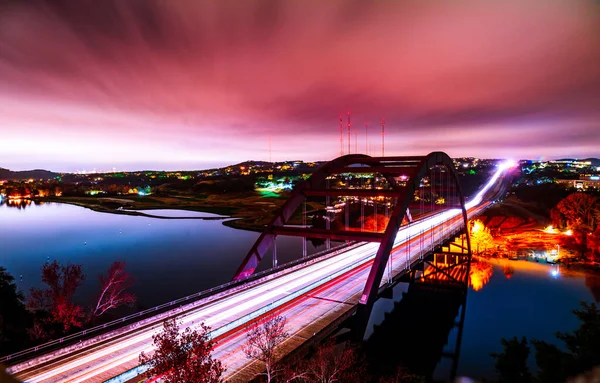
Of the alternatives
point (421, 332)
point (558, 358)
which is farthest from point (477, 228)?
point (558, 358)

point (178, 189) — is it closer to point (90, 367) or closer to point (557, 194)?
point (557, 194)

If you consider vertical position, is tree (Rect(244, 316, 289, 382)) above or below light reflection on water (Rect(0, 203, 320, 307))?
above

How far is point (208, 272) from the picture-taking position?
126 ft

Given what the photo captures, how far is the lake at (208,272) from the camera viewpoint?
88.0 ft

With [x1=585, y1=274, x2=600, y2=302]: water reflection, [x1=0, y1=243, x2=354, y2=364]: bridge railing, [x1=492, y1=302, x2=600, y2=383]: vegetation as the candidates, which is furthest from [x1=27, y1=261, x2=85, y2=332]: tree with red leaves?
[x1=585, y1=274, x2=600, y2=302]: water reflection

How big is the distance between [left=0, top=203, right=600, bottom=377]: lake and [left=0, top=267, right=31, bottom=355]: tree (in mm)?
6882

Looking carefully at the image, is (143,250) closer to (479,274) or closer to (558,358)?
(479,274)

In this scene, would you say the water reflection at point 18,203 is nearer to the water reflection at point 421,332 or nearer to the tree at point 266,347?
the water reflection at point 421,332

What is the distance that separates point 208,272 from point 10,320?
60.1 ft

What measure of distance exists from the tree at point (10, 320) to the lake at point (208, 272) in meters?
6.88

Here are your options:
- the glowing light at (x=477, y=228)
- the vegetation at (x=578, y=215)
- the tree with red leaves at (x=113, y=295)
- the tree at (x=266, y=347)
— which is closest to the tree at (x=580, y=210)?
the vegetation at (x=578, y=215)

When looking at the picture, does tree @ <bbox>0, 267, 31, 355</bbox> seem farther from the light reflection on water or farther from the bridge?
the light reflection on water

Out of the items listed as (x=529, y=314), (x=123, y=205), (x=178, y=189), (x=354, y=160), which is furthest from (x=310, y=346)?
(x=178, y=189)

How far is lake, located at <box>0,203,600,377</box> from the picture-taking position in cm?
2681
